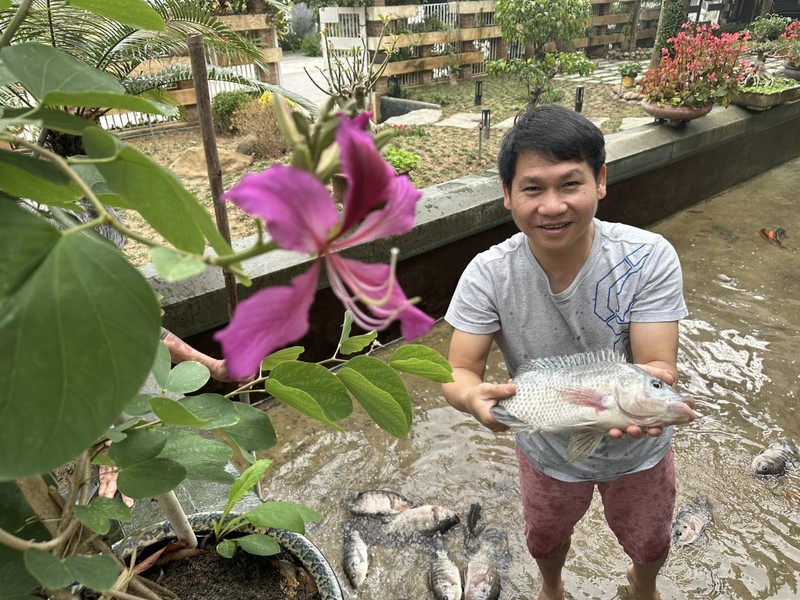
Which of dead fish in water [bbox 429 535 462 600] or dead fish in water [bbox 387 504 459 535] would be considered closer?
dead fish in water [bbox 429 535 462 600]

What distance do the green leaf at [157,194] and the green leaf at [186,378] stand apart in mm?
447

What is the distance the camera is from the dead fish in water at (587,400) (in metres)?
1.28

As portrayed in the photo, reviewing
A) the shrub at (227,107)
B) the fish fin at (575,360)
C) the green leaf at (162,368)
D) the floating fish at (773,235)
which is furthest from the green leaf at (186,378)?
the shrub at (227,107)

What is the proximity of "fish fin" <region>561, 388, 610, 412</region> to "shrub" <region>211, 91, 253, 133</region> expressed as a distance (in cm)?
693

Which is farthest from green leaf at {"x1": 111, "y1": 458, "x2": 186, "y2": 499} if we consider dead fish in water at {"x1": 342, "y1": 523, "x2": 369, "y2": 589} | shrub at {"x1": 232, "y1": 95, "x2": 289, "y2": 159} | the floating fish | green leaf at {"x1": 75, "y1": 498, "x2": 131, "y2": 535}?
the floating fish

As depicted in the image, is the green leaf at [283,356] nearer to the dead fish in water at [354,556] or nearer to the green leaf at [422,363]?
the green leaf at [422,363]

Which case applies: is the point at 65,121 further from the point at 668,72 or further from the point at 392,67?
the point at 392,67

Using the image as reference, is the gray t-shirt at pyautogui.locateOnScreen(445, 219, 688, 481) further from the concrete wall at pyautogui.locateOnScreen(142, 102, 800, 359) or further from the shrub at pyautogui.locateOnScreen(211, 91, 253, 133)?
the shrub at pyautogui.locateOnScreen(211, 91, 253, 133)

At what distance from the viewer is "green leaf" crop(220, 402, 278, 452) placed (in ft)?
2.74

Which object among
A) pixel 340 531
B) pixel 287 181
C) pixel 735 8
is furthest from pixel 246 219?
pixel 735 8

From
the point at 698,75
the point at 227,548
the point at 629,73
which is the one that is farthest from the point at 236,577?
the point at 629,73

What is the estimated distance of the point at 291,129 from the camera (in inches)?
14.6

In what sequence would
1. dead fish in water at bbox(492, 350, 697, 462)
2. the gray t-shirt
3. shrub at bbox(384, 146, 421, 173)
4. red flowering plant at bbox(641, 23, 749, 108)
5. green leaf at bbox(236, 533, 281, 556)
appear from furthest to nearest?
red flowering plant at bbox(641, 23, 749, 108)
shrub at bbox(384, 146, 421, 173)
the gray t-shirt
dead fish in water at bbox(492, 350, 697, 462)
green leaf at bbox(236, 533, 281, 556)

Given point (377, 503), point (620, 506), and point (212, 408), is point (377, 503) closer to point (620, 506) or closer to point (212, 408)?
point (620, 506)
